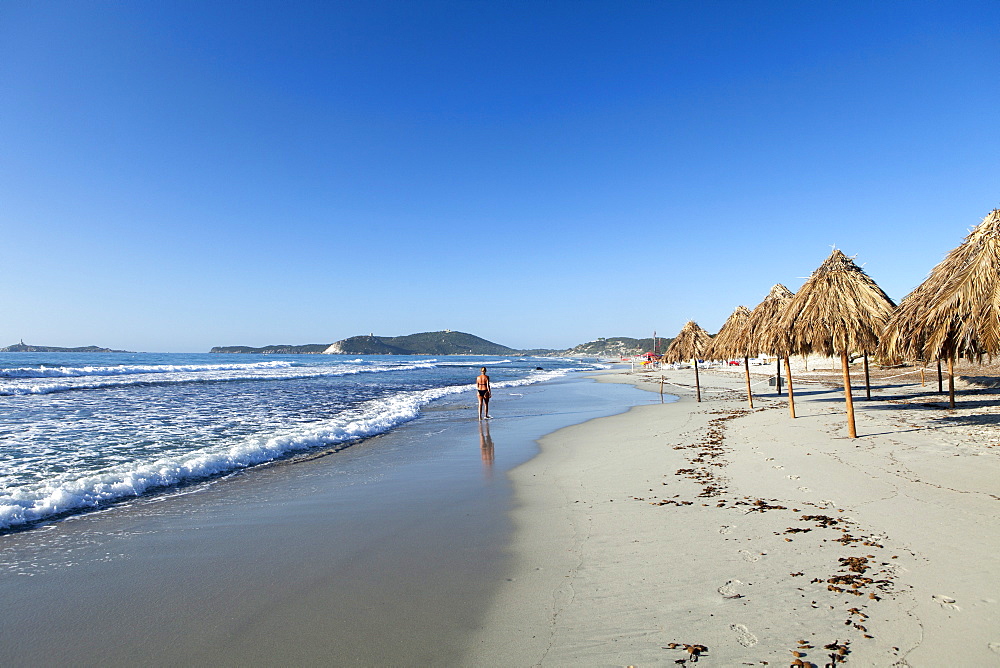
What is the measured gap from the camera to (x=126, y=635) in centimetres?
340

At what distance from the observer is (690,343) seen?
891 inches

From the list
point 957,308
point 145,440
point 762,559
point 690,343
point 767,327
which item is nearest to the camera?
point 762,559

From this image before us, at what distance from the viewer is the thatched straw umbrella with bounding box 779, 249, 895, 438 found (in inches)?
382

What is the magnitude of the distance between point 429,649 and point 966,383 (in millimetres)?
22147

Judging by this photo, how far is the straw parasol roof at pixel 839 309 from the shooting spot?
973cm

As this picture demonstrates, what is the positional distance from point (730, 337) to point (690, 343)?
12.8 ft

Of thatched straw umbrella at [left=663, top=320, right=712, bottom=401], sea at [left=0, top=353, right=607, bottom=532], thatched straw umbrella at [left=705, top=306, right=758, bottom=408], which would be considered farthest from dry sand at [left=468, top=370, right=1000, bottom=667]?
thatched straw umbrella at [left=663, top=320, right=712, bottom=401]

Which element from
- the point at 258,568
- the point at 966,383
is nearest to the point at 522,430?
the point at 258,568

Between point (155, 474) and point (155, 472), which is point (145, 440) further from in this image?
point (155, 474)


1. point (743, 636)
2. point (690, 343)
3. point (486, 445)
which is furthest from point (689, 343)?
point (743, 636)

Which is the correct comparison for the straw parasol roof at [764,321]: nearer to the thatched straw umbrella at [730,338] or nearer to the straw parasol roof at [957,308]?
the thatched straw umbrella at [730,338]

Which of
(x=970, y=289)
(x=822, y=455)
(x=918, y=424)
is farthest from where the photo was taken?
(x=918, y=424)

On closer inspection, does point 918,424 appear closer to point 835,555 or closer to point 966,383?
point 835,555

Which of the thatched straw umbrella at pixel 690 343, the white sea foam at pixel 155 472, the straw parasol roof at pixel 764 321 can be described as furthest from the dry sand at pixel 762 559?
the thatched straw umbrella at pixel 690 343
